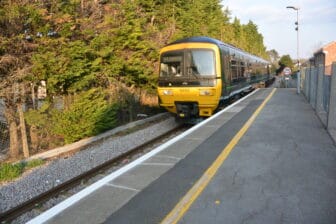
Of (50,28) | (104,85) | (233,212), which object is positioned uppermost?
(50,28)

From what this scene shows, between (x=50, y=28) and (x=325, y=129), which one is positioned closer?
(x=325, y=129)

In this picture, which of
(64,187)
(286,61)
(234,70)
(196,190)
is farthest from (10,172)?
(286,61)

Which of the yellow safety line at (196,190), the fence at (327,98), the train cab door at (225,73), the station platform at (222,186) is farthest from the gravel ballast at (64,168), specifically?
the fence at (327,98)

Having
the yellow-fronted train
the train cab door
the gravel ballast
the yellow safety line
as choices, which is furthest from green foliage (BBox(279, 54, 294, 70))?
the yellow safety line

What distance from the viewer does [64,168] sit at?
875cm

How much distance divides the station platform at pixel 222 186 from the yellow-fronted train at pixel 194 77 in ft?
17.1

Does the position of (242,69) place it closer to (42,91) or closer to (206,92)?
(206,92)

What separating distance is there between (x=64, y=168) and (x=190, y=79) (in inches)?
256

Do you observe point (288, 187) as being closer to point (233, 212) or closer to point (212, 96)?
point (233, 212)

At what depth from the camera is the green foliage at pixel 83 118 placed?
1206 cm

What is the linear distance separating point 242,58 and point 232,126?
33.3 feet

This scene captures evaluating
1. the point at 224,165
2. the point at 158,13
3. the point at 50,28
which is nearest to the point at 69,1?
the point at 50,28

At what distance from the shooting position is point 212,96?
1338cm

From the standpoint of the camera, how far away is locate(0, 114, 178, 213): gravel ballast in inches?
277
